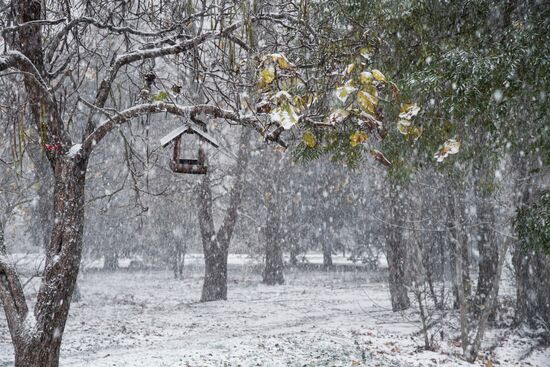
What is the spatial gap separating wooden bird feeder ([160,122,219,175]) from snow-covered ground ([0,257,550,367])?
13.9 feet

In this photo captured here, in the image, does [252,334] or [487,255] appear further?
[487,255]

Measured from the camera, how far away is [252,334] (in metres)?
10.9

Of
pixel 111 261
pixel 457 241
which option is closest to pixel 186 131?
pixel 457 241

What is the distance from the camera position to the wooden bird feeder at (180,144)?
Answer: 473 centimetres

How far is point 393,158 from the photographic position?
6.15 metres

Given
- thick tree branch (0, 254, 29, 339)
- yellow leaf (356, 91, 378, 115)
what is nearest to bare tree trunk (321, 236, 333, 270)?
thick tree branch (0, 254, 29, 339)

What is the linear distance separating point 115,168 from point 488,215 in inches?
596

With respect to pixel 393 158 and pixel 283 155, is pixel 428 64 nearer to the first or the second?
pixel 393 158

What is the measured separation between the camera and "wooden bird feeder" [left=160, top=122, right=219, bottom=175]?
15.5ft

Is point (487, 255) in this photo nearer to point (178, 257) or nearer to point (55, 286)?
point (55, 286)

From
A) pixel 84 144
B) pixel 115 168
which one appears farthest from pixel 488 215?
pixel 115 168

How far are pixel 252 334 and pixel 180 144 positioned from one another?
705 cm

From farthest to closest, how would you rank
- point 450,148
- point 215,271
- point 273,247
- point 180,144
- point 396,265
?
point 273,247 < point 215,271 < point 396,265 < point 180,144 < point 450,148

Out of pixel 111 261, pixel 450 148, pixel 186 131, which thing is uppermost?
pixel 186 131
